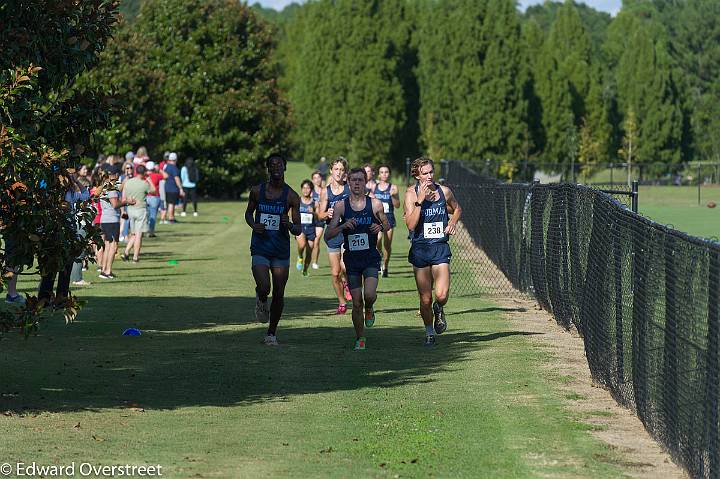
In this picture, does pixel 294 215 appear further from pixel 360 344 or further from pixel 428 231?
pixel 360 344

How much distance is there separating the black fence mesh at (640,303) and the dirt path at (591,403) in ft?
0.36

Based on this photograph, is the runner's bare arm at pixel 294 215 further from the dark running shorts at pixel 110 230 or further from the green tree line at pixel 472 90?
the green tree line at pixel 472 90

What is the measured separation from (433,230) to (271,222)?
1.70m

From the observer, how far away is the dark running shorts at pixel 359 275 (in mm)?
15086

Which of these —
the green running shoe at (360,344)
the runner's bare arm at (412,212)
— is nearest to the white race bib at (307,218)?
the runner's bare arm at (412,212)

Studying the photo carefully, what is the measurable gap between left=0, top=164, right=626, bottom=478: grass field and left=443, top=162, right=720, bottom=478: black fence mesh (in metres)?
0.55

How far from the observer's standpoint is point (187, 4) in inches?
2509

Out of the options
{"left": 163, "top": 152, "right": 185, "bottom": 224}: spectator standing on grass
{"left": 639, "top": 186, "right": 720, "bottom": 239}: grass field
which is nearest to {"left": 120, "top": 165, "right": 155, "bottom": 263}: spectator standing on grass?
{"left": 163, "top": 152, "right": 185, "bottom": 224}: spectator standing on grass

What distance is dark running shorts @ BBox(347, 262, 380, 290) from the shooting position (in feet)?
49.5

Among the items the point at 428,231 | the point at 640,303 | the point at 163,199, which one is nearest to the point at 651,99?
the point at 163,199

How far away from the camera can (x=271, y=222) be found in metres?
15.2

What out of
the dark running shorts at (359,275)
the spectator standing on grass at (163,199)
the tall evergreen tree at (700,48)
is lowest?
the spectator standing on grass at (163,199)

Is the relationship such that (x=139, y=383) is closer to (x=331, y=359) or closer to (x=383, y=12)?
(x=331, y=359)

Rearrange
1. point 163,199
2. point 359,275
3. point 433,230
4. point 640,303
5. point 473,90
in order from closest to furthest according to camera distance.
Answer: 1. point 640,303
2. point 359,275
3. point 433,230
4. point 163,199
5. point 473,90
